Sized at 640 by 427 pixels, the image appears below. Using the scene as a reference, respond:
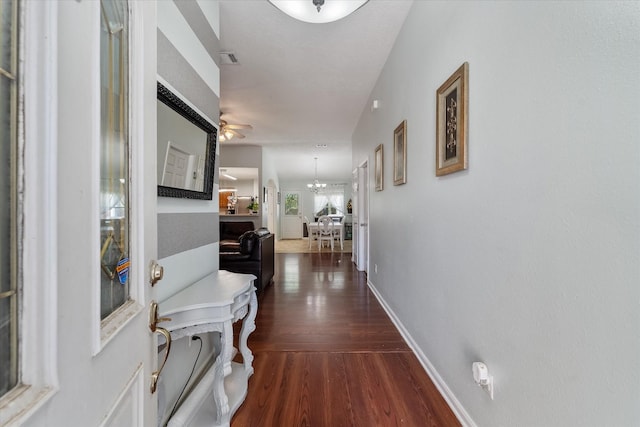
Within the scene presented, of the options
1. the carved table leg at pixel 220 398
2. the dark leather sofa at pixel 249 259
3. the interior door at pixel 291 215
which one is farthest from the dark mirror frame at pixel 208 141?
the interior door at pixel 291 215

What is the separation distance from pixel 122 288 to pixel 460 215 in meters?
1.44

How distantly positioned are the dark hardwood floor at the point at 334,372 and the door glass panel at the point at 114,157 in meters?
1.21

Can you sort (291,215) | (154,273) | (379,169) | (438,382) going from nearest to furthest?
1. (154,273)
2. (438,382)
3. (379,169)
4. (291,215)

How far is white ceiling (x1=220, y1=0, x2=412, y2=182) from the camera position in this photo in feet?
7.03

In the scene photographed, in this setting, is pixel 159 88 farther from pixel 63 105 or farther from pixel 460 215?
pixel 460 215

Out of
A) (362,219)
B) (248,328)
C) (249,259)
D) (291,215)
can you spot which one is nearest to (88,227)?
(248,328)

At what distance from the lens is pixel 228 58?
268cm

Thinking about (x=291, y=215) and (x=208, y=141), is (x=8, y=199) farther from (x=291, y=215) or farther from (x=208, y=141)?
(x=291, y=215)

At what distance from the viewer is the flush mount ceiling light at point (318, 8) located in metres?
1.37

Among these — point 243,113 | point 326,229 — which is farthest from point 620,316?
point 326,229

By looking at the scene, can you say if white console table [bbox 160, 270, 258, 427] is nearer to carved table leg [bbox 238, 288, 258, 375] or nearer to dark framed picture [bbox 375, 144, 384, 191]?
carved table leg [bbox 238, 288, 258, 375]

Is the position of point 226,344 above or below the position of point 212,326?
below

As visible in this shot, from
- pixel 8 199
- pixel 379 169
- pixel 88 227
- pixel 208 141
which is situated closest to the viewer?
pixel 8 199

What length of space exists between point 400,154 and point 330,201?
818 centimetres
